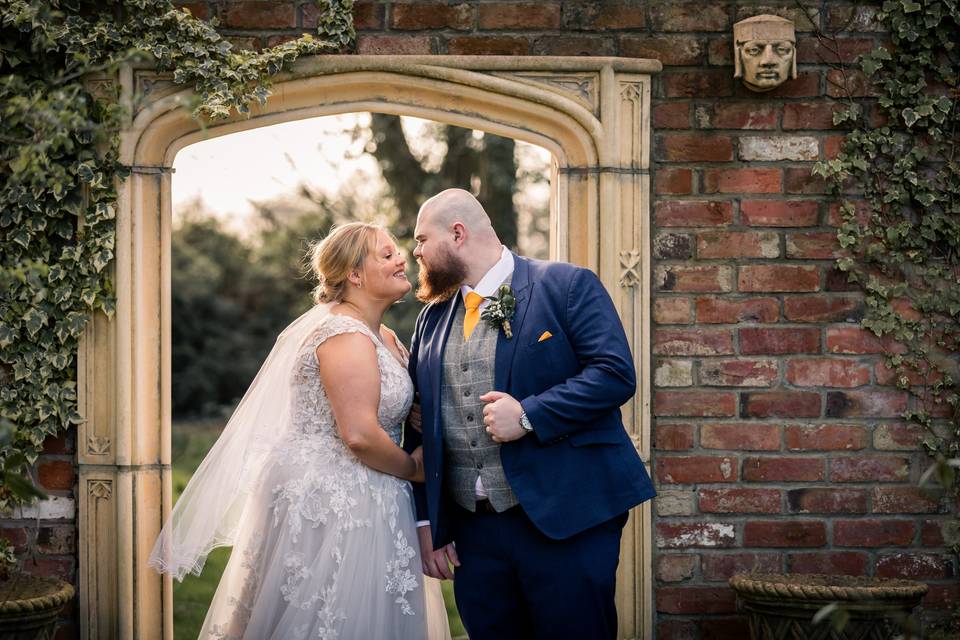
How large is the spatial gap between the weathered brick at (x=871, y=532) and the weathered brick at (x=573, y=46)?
194 cm

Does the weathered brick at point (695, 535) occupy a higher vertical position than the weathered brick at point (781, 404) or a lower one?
lower

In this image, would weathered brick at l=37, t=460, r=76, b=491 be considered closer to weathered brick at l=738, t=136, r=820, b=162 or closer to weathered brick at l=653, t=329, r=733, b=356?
weathered brick at l=653, t=329, r=733, b=356

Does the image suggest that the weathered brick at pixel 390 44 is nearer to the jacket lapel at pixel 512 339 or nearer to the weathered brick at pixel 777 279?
the jacket lapel at pixel 512 339

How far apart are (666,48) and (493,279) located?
1245 millimetres

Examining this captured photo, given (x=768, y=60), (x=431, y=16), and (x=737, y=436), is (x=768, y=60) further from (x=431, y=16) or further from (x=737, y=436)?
(x=737, y=436)

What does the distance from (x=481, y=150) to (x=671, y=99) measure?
14.6 ft

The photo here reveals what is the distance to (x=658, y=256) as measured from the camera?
384 cm

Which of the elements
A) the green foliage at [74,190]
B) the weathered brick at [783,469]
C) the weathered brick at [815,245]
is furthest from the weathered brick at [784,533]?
the green foliage at [74,190]

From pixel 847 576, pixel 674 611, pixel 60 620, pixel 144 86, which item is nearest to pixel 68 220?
pixel 144 86

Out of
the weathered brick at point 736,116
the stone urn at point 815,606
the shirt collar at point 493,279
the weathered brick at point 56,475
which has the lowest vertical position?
the stone urn at point 815,606

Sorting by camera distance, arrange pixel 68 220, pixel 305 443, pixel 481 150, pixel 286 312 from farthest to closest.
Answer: pixel 286 312
pixel 481 150
pixel 68 220
pixel 305 443

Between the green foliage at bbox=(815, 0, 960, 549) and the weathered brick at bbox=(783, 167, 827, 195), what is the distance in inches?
1.8

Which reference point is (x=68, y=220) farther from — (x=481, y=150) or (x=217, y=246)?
(x=217, y=246)

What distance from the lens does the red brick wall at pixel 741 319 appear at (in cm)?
382
